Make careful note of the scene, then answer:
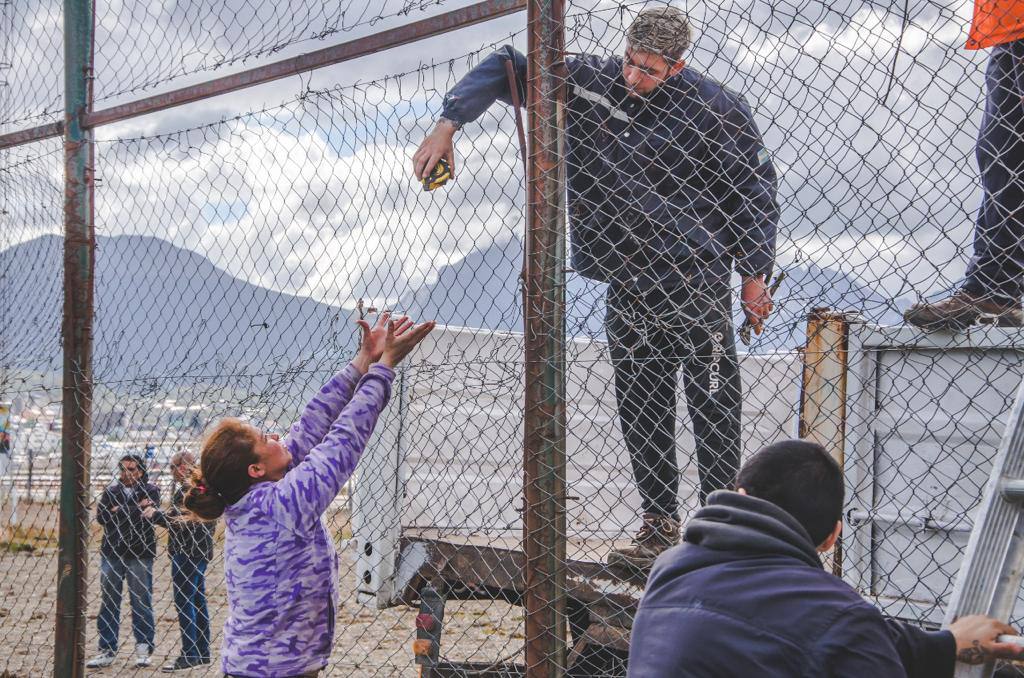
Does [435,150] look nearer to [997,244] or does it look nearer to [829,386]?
[829,386]

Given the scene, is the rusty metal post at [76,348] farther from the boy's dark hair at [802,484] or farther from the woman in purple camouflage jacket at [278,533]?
the boy's dark hair at [802,484]

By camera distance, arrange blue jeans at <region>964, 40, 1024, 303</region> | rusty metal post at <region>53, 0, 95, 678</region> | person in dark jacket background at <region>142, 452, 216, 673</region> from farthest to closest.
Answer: person in dark jacket background at <region>142, 452, 216, 673</region> < rusty metal post at <region>53, 0, 95, 678</region> < blue jeans at <region>964, 40, 1024, 303</region>

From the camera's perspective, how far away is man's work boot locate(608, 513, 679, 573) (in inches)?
119

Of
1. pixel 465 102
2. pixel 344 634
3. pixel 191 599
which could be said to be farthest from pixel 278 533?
pixel 344 634

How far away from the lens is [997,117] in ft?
8.48

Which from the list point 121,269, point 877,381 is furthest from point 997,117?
point 121,269

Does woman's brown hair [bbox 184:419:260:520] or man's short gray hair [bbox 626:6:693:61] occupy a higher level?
man's short gray hair [bbox 626:6:693:61]

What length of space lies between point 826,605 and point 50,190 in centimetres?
435

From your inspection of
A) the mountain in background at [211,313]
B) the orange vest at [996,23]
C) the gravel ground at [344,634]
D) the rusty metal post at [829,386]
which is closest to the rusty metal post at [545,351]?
the mountain in background at [211,313]

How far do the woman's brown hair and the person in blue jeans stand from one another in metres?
1.88

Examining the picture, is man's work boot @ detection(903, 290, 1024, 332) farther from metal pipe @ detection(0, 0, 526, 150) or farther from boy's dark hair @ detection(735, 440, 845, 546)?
metal pipe @ detection(0, 0, 526, 150)

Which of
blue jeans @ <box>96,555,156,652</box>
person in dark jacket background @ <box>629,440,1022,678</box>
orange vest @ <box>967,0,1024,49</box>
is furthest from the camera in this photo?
blue jeans @ <box>96,555,156,652</box>

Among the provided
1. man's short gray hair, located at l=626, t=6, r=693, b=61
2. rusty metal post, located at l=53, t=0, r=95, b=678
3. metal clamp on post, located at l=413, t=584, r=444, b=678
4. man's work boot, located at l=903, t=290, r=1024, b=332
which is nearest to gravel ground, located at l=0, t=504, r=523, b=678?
rusty metal post, located at l=53, t=0, r=95, b=678

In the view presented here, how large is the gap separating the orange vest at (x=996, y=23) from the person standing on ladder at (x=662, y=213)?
0.63 meters
